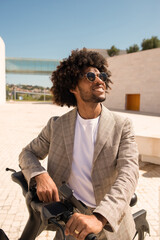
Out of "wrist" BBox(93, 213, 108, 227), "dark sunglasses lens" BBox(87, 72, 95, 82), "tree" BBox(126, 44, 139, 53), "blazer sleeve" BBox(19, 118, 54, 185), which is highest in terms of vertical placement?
"tree" BBox(126, 44, 139, 53)

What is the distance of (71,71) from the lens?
1807mm

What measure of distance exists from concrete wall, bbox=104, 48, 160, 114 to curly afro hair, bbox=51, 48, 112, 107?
27.6m

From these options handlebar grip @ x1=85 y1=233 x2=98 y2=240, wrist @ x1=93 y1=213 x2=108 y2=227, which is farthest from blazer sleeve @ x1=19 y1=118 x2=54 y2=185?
handlebar grip @ x1=85 y1=233 x2=98 y2=240

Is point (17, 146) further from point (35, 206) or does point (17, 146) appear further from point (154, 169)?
point (35, 206)

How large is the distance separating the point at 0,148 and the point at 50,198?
272 inches

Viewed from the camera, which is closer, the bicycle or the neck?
the bicycle

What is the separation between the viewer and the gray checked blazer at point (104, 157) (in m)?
1.23

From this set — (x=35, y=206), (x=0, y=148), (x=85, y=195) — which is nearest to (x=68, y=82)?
(x=85, y=195)

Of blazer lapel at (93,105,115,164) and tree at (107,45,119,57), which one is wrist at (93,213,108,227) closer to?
blazer lapel at (93,105,115,164)

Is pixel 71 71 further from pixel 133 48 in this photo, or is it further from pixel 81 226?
pixel 133 48

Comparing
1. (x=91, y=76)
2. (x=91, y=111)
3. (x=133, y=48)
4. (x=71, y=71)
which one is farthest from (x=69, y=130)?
(x=133, y=48)

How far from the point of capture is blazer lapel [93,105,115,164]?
1398 mm

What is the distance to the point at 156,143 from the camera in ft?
18.6

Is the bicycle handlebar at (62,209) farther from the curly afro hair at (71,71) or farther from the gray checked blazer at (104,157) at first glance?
the curly afro hair at (71,71)
